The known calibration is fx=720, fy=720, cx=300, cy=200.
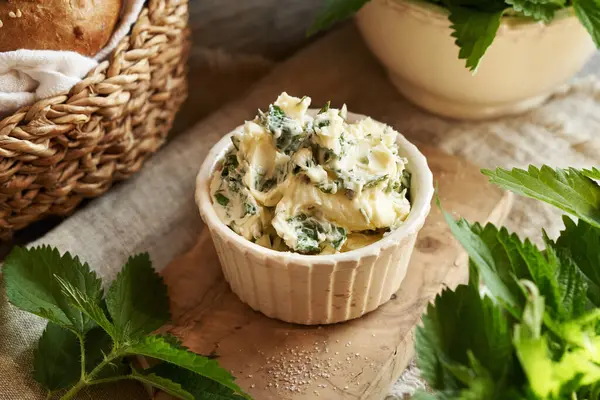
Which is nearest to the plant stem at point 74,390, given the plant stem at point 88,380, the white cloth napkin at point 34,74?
the plant stem at point 88,380

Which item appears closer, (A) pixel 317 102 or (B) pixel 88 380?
(B) pixel 88 380

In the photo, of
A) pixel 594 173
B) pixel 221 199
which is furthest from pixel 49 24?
pixel 594 173

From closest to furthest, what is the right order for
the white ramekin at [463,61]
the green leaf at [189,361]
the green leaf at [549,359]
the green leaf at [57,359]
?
1. the green leaf at [549,359]
2. the green leaf at [189,361]
3. the green leaf at [57,359]
4. the white ramekin at [463,61]

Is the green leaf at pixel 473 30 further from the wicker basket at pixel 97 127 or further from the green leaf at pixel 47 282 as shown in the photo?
the green leaf at pixel 47 282

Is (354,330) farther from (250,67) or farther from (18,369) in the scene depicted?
(250,67)

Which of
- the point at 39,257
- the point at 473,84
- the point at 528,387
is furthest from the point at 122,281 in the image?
the point at 473,84

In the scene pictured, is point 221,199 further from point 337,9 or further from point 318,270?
point 337,9
